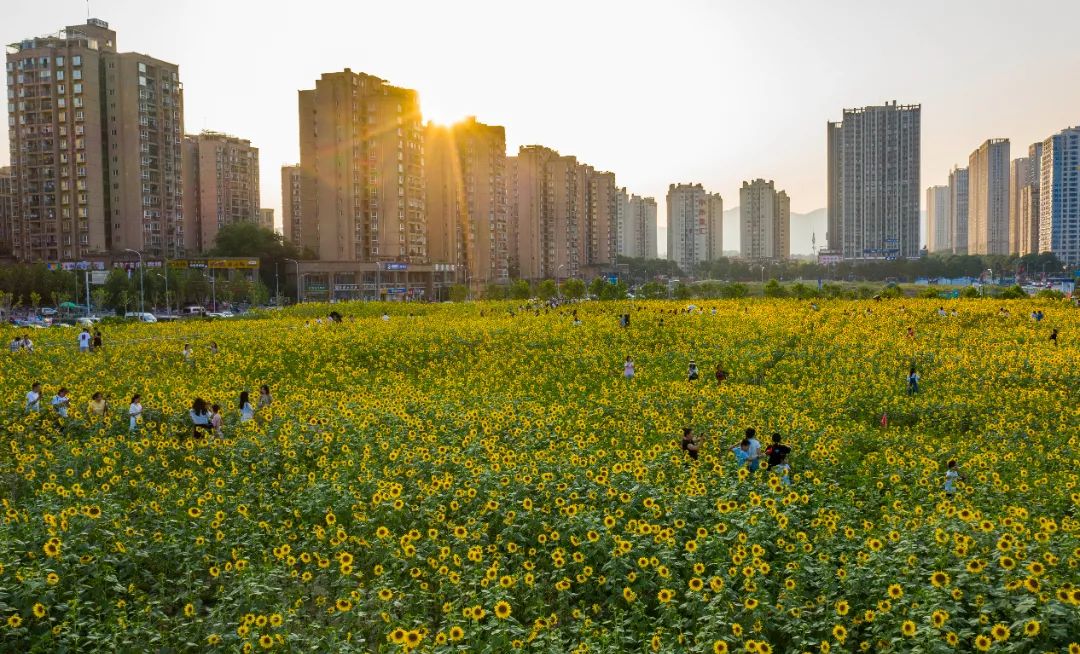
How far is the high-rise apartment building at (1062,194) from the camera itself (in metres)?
183

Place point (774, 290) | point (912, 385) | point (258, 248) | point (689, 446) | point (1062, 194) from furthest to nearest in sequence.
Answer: point (1062, 194) → point (258, 248) → point (774, 290) → point (912, 385) → point (689, 446)

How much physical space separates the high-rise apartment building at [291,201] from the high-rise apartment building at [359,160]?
165 ft

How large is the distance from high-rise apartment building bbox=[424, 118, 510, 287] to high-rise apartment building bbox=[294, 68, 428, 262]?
14521 mm

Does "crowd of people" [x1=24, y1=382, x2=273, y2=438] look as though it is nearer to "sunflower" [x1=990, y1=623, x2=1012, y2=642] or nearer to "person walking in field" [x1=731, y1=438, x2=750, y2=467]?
"person walking in field" [x1=731, y1=438, x2=750, y2=467]

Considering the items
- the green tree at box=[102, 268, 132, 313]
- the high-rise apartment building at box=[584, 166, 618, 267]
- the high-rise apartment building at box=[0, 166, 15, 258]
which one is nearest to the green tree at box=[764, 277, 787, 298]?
the green tree at box=[102, 268, 132, 313]

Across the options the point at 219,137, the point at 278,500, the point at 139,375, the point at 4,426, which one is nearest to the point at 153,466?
the point at 278,500

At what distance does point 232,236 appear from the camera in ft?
364

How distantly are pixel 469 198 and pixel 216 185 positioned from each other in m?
41.7

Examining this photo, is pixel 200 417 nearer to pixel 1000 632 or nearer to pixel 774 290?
pixel 1000 632

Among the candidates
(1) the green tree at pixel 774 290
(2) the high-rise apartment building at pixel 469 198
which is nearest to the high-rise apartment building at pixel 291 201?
(2) the high-rise apartment building at pixel 469 198

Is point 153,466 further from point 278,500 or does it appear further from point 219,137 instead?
point 219,137

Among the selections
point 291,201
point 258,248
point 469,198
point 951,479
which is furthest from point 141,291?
point 291,201

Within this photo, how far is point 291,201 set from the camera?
160m

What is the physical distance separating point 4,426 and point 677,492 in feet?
55.9
